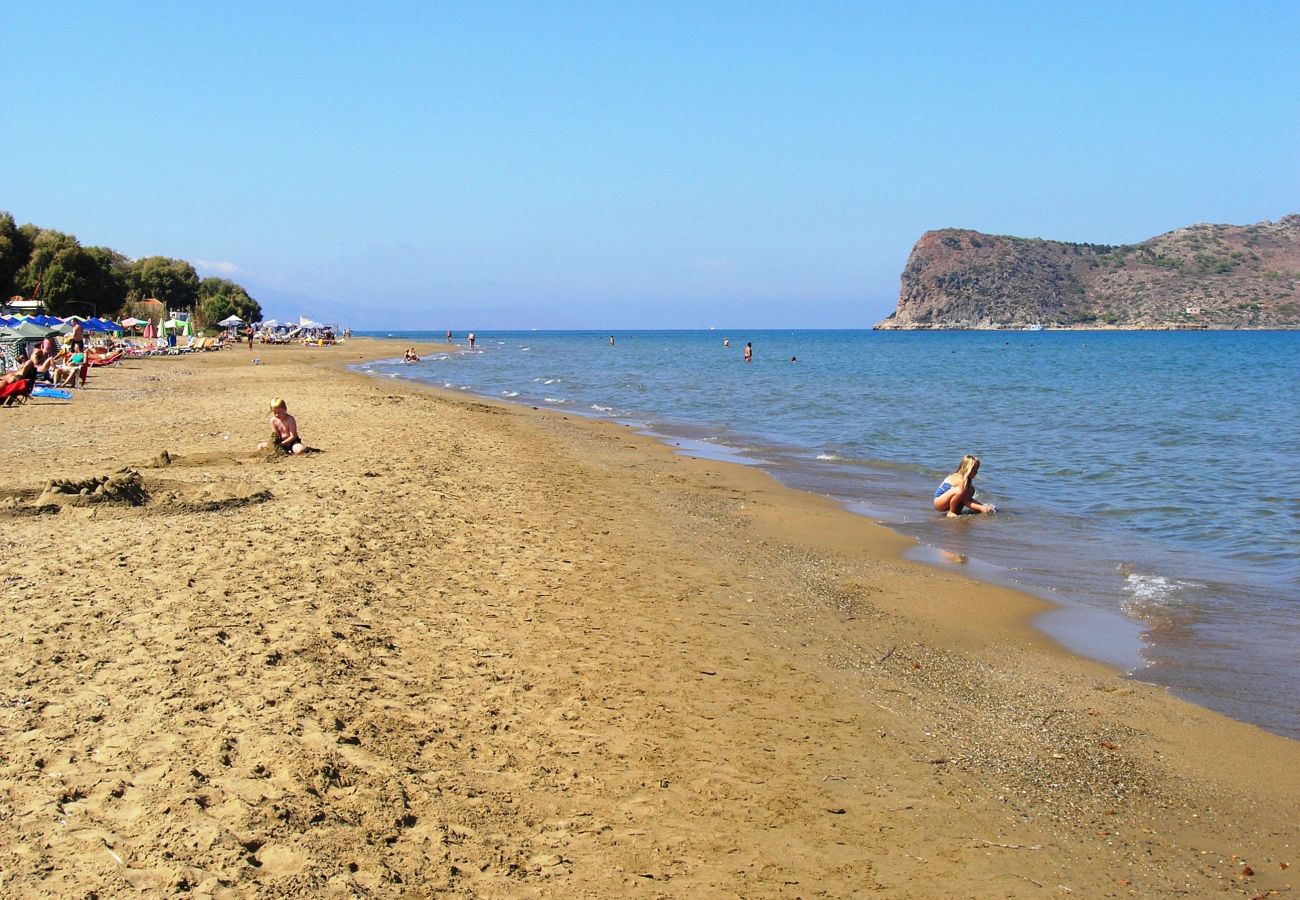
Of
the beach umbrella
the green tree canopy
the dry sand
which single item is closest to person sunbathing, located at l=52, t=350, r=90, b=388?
the beach umbrella

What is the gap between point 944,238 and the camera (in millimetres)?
199000

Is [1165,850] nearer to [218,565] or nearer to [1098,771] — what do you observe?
[1098,771]

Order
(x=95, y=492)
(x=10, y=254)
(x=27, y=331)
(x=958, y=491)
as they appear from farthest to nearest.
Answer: (x=10, y=254)
(x=27, y=331)
(x=958, y=491)
(x=95, y=492)

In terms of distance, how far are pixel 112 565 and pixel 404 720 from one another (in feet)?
11.6

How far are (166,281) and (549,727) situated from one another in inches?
3780

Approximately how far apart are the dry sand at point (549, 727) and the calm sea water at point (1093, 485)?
0.95 meters

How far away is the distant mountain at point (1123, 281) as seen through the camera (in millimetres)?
159875

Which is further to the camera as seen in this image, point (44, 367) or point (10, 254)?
point (10, 254)

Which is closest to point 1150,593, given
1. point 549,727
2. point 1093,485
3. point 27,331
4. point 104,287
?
point 549,727

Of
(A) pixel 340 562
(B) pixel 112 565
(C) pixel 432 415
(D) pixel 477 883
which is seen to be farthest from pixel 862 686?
(C) pixel 432 415

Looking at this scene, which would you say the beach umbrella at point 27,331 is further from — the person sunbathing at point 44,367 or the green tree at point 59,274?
the green tree at point 59,274

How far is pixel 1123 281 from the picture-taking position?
17562 cm

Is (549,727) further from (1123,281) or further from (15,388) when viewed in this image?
(1123,281)

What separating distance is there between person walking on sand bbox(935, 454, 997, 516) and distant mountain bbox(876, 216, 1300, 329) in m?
168
